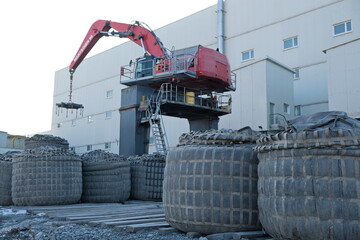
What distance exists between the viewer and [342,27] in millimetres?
18531

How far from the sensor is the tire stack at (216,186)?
3.41 meters

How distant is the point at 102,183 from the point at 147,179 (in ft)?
4.37

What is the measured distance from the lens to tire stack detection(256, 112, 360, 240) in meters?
2.55

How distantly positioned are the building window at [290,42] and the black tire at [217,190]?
18485 millimetres

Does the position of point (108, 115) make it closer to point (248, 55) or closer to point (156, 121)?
point (248, 55)

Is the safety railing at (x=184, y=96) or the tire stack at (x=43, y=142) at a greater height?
the safety railing at (x=184, y=96)

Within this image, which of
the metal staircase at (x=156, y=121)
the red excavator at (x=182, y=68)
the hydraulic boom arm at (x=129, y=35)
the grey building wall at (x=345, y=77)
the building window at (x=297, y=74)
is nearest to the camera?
the grey building wall at (x=345, y=77)

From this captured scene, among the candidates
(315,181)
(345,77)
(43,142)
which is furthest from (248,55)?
(315,181)

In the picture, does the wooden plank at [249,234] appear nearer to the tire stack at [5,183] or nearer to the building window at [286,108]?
the tire stack at [5,183]

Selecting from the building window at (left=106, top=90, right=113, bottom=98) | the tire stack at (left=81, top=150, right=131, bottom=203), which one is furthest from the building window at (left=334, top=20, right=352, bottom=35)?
the building window at (left=106, top=90, right=113, bottom=98)

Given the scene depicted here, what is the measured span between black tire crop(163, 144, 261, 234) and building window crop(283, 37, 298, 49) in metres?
18.5

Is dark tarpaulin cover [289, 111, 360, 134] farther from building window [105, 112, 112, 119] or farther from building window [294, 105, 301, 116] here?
building window [105, 112, 112, 119]

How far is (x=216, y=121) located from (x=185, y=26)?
10790 millimetres

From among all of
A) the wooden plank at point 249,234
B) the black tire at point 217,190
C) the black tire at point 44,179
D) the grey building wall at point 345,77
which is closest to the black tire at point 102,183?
the black tire at point 44,179
